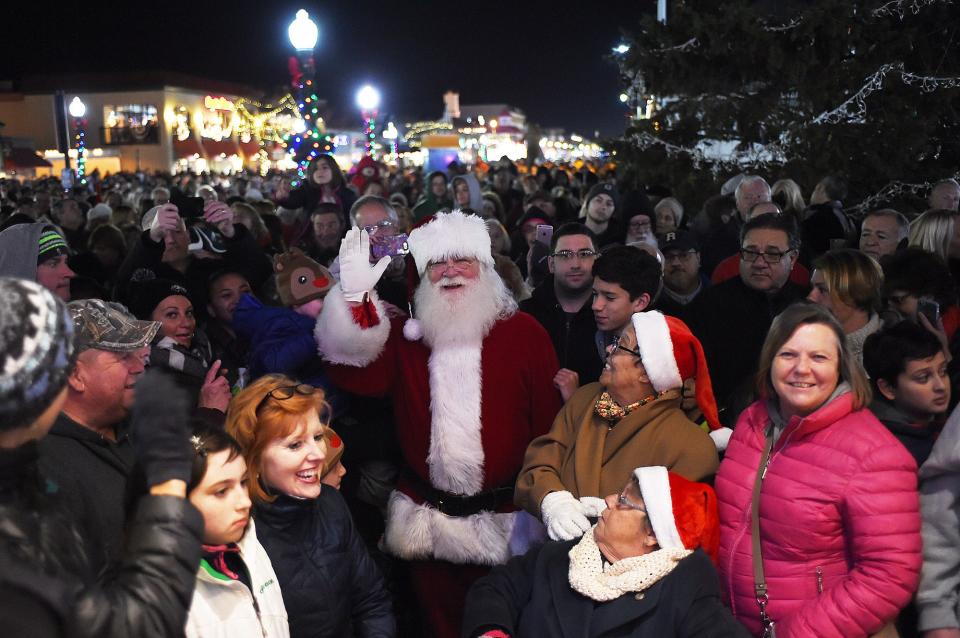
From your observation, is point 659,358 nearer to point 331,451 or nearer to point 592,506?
point 592,506

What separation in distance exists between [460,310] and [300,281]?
137 cm

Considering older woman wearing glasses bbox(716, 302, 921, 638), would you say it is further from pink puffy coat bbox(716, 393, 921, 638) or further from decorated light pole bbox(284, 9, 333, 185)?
decorated light pole bbox(284, 9, 333, 185)

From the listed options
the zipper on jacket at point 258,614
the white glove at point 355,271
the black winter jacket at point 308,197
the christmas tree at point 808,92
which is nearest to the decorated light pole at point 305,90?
the black winter jacket at point 308,197

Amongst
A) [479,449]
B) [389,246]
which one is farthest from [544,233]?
[479,449]

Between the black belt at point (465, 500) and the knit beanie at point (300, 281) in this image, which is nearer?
the black belt at point (465, 500)

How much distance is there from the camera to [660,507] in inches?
109

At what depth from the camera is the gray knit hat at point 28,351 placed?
160cm

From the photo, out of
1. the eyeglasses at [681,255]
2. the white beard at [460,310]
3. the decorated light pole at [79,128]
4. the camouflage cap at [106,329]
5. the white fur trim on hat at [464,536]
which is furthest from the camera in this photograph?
the decorated light pole at [79,128]

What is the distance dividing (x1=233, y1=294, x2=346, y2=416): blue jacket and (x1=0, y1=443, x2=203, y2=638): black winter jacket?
2642mm

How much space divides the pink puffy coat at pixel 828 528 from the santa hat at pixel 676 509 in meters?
0.17

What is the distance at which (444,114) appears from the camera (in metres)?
116

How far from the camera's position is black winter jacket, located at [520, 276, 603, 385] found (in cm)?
466

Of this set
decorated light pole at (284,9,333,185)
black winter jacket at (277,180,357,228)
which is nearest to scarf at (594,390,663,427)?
black winter jacket at (277,180,357,228)

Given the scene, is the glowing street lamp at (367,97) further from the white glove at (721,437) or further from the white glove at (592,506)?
the white glove at (592,506)
